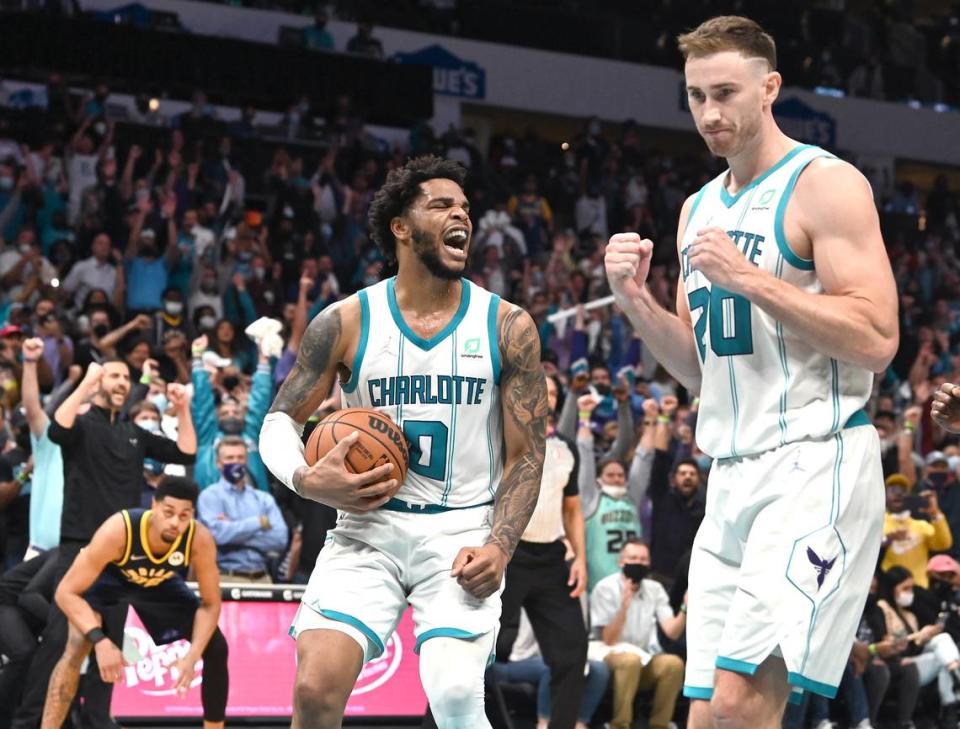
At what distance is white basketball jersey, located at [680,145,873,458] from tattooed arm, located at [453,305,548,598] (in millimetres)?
919

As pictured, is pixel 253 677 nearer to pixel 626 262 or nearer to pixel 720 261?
pixel 626 262

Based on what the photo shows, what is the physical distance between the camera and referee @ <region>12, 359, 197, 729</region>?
9415 millimetres

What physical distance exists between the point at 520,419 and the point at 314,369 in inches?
28.8

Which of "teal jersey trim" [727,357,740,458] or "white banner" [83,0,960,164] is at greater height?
"white banner" [83,0,960,164]

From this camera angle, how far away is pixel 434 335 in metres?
5.23

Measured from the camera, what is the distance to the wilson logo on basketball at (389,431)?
5.00 metres

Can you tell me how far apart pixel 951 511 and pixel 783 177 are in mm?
10710

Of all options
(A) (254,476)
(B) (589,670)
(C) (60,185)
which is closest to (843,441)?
(B) (589,670)

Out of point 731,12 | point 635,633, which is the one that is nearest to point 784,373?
point 635,633

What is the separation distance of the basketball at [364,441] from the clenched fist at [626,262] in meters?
0.93

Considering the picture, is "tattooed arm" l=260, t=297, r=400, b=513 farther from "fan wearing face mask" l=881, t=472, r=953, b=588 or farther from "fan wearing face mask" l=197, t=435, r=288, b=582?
"fan wearing face mask" l=881, t=472, r=953, b=588

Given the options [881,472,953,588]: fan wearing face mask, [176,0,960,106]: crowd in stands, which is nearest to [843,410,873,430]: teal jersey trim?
[881,472,953,588]: fan wearing face mask

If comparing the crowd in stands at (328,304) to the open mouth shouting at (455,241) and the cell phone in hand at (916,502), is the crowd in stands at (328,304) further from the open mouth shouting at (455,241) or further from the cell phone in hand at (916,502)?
the open mouth shouting at (455,241)

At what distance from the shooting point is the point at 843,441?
4211 mm
